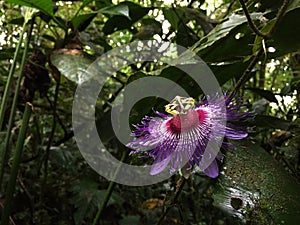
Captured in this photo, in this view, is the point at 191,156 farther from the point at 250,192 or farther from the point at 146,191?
the point at 146,191

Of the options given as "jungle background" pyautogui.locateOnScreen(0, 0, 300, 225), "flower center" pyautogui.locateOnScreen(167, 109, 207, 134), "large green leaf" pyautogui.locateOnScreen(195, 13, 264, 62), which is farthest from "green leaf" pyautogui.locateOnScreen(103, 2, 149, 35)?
"flower center" pyautogui.locateOnScreen(167, 109, 207, 134)

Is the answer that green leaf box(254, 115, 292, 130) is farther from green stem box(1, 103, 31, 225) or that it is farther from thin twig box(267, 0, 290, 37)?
green stem box(1, 103, 31, 225)

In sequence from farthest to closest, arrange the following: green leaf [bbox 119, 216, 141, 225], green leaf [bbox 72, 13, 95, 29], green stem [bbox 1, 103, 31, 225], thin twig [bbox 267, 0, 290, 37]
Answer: green leaf [bbox 119, 216, 141, 225]
green leaf [bbox 72, 13, 95, 29]
green stem [bbox 1, 103, 31, 225]
thin twig [bbox 267, 0, 290, 37]

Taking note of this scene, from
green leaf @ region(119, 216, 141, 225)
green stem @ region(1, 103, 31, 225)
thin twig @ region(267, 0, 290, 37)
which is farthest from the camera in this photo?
green leaf @ region(119, 216, 141, 225)

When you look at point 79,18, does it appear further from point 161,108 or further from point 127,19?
point 161,108

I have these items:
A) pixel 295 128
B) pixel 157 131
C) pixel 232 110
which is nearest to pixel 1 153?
pixel 157 131

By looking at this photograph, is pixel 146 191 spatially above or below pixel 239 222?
below
